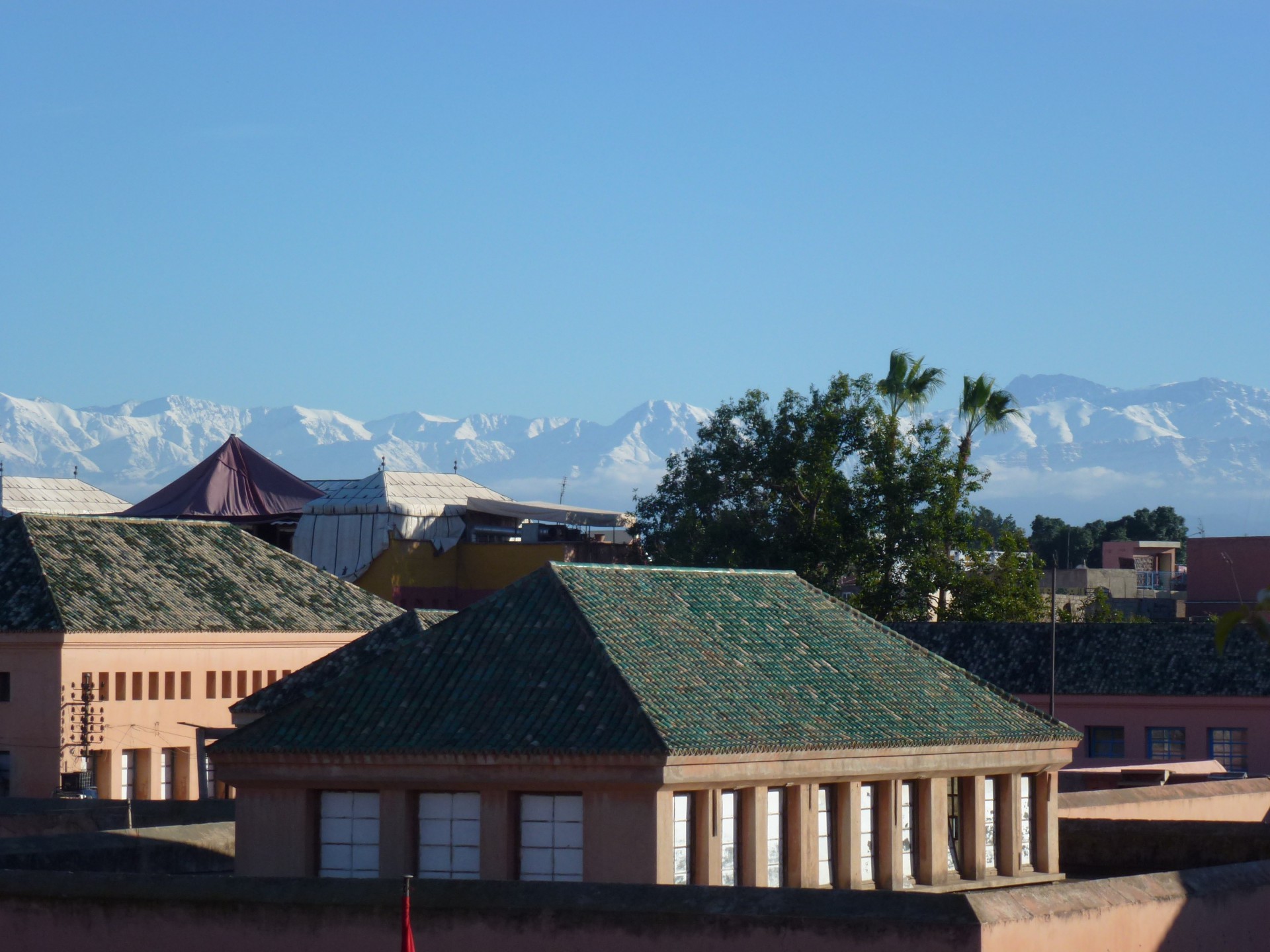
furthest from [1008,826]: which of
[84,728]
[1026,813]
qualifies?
[84,728]

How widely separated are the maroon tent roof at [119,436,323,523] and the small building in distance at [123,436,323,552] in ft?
0.10

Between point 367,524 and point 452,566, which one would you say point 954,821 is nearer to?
point 452,566

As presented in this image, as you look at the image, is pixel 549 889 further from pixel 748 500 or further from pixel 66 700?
pixel 748 500

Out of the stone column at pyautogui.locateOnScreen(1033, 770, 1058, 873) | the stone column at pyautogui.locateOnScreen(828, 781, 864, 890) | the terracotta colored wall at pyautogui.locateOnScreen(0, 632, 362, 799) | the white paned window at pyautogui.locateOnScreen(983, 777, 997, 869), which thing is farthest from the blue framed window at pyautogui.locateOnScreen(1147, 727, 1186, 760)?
the stone column at pyautogui.locateOnScreen(828, 781, 864, 890)

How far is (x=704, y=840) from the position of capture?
27734 mm

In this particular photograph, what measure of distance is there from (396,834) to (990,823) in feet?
32.7

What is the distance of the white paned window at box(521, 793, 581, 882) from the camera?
2761 centimetres

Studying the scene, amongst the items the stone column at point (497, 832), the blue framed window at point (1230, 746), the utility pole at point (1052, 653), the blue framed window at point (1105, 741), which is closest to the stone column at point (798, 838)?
the stone column at point (497, 832)

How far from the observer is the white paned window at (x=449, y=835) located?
92.0 feet

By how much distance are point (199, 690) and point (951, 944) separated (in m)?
36.1

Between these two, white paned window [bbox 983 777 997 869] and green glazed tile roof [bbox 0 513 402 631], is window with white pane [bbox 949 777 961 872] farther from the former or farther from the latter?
green glazed tile roof [bbox 0 513 402 631]

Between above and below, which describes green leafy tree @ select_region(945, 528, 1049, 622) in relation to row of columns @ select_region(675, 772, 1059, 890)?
above

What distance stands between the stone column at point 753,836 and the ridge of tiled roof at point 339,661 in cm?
1088

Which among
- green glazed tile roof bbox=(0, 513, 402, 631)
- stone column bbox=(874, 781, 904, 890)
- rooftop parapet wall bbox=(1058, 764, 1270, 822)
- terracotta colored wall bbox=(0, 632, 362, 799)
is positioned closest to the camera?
stone column bbox=(874, 781, 904, 890)
